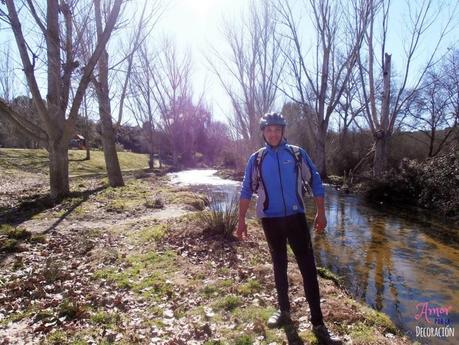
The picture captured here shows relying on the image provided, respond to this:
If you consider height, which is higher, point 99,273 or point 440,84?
point 440,84

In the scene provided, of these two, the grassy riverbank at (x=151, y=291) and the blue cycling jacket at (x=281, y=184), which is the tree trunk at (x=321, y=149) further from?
the blue cycling jacket at (x=281, y=184)

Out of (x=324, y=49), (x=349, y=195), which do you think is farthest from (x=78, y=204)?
(x=324, y=49)

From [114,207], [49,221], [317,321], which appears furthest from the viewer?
[114,207]

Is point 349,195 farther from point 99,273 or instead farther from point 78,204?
point 99,273

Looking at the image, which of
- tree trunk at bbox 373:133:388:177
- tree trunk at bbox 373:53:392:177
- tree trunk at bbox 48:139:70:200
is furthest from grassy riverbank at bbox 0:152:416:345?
tree trunk at bbox 373:53:392:177

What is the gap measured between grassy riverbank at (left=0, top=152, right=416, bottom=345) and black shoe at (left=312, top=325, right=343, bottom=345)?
0.34ft

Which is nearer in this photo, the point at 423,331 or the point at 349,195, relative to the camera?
the point at 423,331

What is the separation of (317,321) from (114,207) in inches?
331

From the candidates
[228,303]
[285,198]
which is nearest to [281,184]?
[285,198]

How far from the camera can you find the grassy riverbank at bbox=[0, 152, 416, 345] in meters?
3.96

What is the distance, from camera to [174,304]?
4750 millimetres

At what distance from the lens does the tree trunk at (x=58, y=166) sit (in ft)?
38.3

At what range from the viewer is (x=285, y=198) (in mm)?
3807

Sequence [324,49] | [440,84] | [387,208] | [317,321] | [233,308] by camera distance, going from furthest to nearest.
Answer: [440,84]
[324,49]
[387,208]
[233,308]
[317,321]
